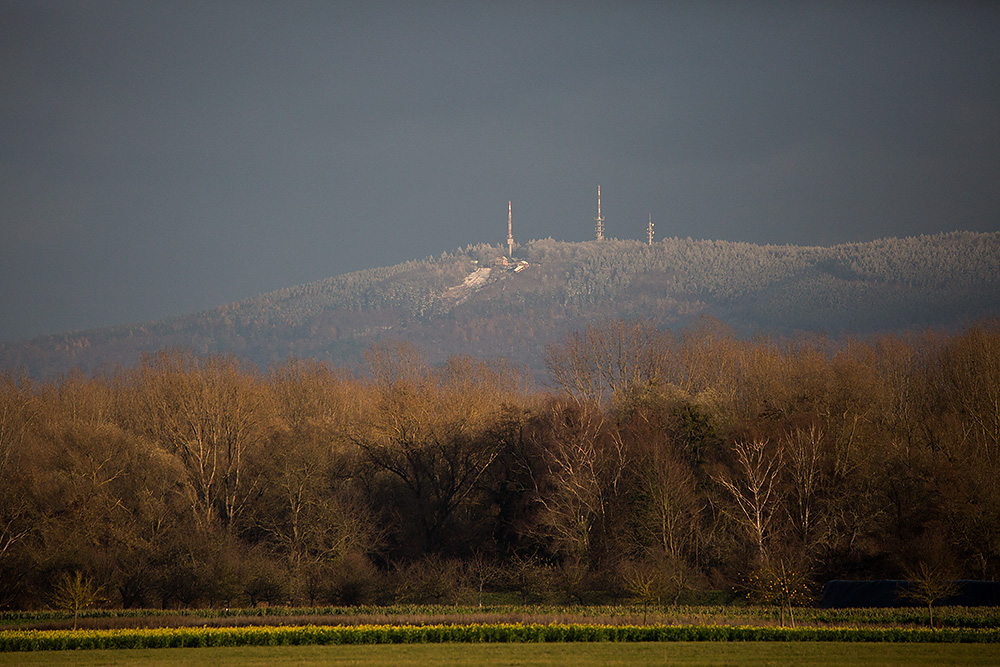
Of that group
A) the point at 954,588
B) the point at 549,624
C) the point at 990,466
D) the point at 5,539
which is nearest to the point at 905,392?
the point at 990,466

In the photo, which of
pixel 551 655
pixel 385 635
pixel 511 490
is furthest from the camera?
pixel 511 490

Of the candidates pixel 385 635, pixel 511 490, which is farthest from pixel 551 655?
pixel 511 490

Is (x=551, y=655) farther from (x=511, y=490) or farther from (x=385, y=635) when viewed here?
(x=511, y=490)

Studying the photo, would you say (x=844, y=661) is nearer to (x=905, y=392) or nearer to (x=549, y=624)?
(x=549, y=624)

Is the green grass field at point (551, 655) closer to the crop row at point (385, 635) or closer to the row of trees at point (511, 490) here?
the crop row at point (385, 635)

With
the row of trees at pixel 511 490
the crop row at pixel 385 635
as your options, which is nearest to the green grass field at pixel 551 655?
the crop row at pixel 385 635

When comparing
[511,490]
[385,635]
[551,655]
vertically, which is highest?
[511,490]
